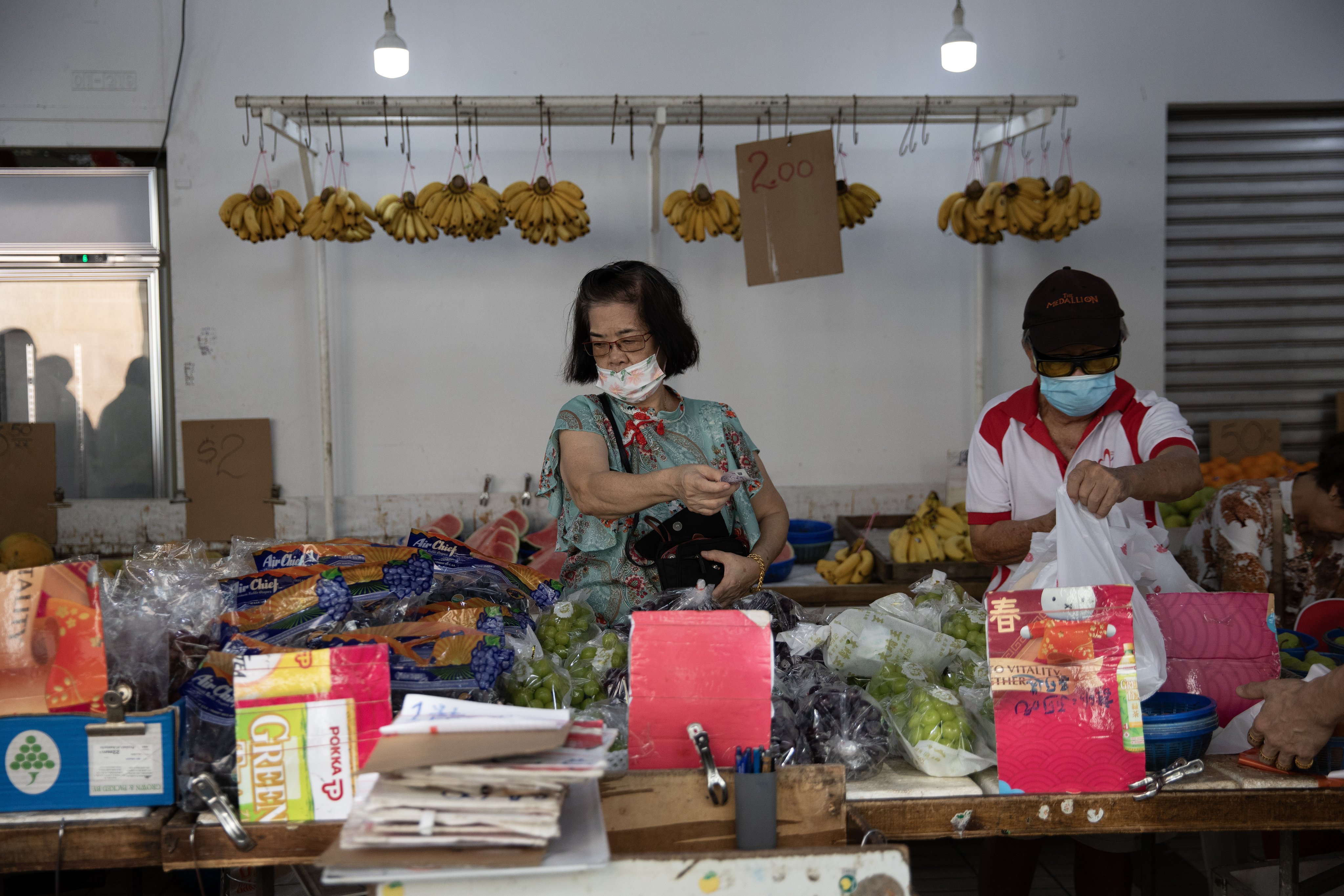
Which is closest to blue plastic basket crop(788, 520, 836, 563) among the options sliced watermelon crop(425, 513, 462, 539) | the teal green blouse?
sliced watermelon crop(425, 513, 462, 539)

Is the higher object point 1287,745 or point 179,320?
point 179,320

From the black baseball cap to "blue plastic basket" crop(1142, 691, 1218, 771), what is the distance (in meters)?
0.80

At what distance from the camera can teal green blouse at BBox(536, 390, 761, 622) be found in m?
2.12

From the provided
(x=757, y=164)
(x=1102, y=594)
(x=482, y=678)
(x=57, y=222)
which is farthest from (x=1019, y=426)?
(x=57, y=222)

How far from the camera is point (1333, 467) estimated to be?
269 centimetres

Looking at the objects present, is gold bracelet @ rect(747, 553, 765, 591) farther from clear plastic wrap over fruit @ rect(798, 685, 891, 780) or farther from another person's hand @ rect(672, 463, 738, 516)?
clear plastic wrap over fruit @ rect(798, 685, 891, 780)

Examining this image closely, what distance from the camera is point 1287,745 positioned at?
→ 58.7 inches

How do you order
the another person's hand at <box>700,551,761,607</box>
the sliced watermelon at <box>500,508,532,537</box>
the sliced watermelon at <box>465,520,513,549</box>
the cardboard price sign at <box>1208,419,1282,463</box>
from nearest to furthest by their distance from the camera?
the another person's hand at <box>700,551,761,607</box>, the sliced watermelon at <box>465,520,513,549</box>, the sliced watermelon at <box>500,508,532,537</box>, the cardboard price sign at <box>1208,419,1282,463</box>

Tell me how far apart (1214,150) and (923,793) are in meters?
4.30

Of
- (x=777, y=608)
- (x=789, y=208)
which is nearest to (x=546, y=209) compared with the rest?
(x=789, y=208)

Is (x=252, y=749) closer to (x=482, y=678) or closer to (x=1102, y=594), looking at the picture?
(x=482, y=678)

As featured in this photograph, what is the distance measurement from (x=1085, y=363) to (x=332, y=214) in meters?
2.87

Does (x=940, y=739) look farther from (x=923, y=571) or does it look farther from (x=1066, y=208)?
(x=1066, y=208)

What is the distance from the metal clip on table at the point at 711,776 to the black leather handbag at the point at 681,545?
73 cm
